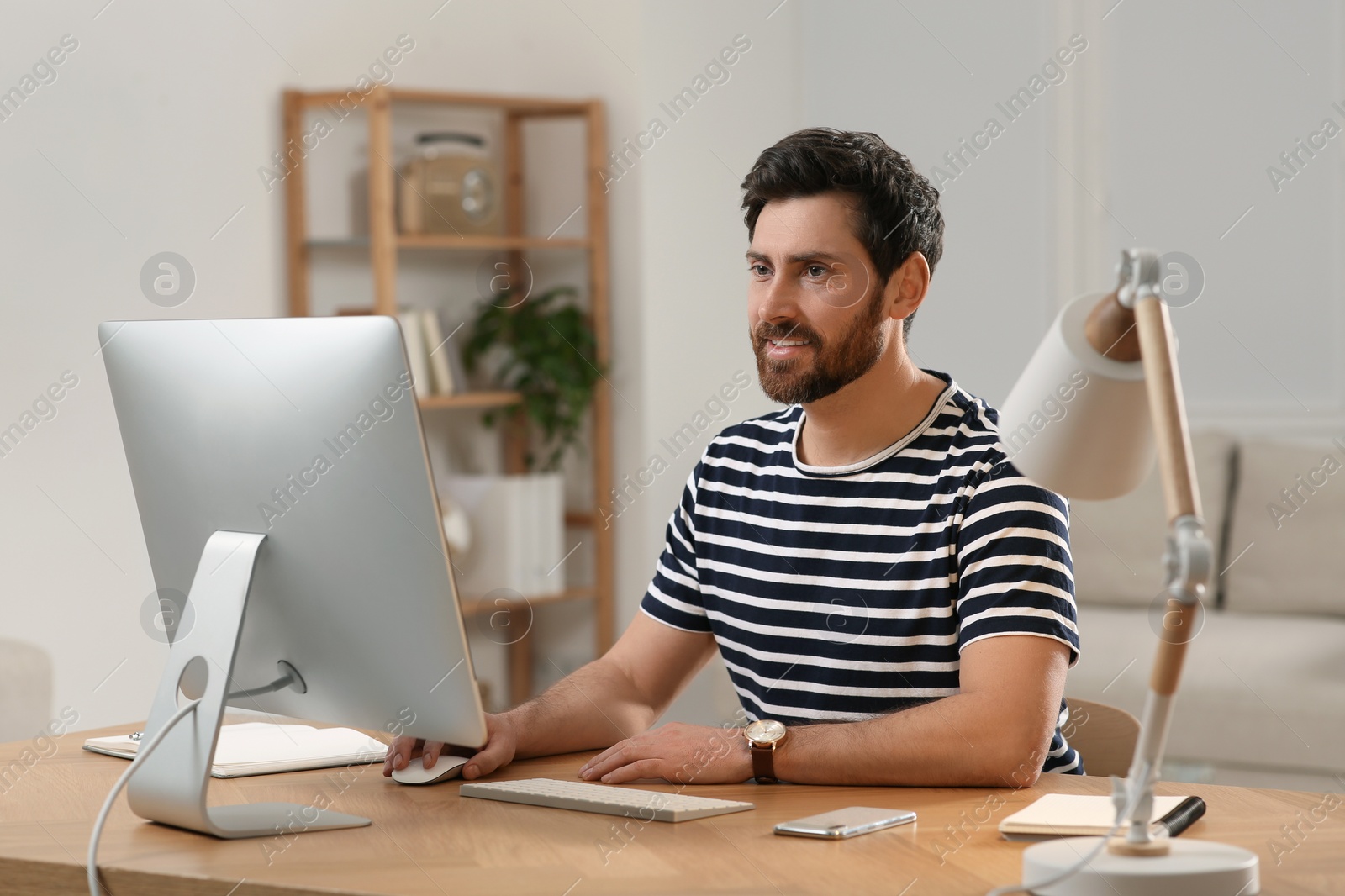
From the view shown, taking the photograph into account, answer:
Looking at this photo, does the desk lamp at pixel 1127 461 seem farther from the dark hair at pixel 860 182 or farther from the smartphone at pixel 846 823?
the dark hair at pixel 860 182

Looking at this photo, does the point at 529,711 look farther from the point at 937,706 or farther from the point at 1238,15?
the point at 1238,15

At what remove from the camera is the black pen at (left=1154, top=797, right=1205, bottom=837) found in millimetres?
1166

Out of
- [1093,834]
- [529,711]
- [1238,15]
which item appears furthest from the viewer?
[1238,15]

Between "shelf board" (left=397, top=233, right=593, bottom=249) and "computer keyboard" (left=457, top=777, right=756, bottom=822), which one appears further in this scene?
"shelf board" (left=397, top=233, right=593, bottom=249)

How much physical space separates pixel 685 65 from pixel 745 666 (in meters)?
2.75

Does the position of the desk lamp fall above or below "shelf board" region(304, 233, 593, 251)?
below

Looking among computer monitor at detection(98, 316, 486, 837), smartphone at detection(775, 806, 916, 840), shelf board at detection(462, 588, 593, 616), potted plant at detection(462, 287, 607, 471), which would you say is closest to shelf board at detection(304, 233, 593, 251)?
potted plant at detection(462, 287, 607, 471)

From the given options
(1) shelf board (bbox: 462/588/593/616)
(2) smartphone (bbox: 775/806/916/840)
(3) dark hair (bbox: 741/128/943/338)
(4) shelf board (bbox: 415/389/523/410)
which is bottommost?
(1) shelf board (bbox: 462/588/593/616)

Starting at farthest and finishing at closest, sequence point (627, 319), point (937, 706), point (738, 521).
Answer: point (627, 319) < point (738, 521) < point (937, 706)

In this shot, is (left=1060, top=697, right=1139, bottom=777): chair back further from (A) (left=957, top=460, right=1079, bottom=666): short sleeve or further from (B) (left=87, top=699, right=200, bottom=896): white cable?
(B) (left=87, top=699, right=200, bottom=896): white cable

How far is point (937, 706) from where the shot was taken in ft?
4.62

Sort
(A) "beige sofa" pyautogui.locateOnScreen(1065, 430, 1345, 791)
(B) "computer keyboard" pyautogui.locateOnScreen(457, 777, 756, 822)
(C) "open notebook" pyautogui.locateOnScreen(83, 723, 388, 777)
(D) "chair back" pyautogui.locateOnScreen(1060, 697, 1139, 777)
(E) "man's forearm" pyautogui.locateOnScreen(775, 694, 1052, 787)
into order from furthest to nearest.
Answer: (A) "beige sofa" pyautogui.locateOnScreen(1065, 430, 1345, 791)
(D) "chair back" pyautogui.locateOnScreen(1060, 697, 1139, 777)
(C) "open notebook" pyautogui.locateOnScreen(83, 723, 388, 777)
(E) "man's forearm" pyautogui.locateOnScreen(775, 694, 1052, 787)
(B) "computer keyboard" pyautogui.locateOnScreen(457, 777, 756, 822)

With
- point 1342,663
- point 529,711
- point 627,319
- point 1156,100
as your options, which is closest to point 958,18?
point 1156,100

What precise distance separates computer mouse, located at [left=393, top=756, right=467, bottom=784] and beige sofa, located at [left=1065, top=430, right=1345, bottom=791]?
2.06 m
